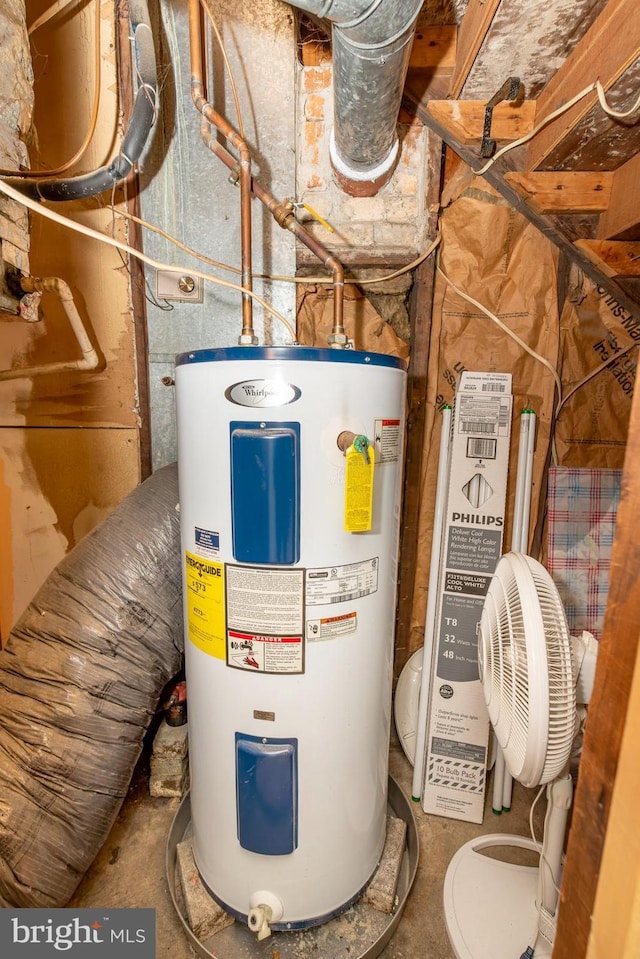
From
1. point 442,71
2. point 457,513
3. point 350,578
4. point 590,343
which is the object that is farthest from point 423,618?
point 442,71

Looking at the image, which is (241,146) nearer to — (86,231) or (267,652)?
(86,231)

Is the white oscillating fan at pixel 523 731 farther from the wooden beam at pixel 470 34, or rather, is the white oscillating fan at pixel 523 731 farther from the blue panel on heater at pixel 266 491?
the wooden beam at pixel 470 34

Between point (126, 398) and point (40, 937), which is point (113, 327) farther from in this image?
point (40, 937)

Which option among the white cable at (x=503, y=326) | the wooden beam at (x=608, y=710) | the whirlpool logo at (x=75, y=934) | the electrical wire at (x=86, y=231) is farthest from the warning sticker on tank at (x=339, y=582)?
the white cable at (x=503, y=326)

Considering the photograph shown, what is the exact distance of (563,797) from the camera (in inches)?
38.1

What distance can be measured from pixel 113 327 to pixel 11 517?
0.81 meters

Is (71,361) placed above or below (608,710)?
above

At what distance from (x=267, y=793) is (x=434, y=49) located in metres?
2.05

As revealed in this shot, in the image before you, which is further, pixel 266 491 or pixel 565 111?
pixel 565 111

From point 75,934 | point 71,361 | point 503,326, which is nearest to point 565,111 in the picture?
point 503,326

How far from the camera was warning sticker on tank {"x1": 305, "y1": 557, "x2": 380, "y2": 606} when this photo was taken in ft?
2.96

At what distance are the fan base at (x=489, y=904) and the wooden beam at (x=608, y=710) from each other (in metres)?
0.86

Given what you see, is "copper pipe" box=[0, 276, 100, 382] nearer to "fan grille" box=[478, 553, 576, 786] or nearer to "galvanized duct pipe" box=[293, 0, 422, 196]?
"galvanized duct pipe" box=[293, 0, 422, 196]

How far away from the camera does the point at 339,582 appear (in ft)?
3.04
